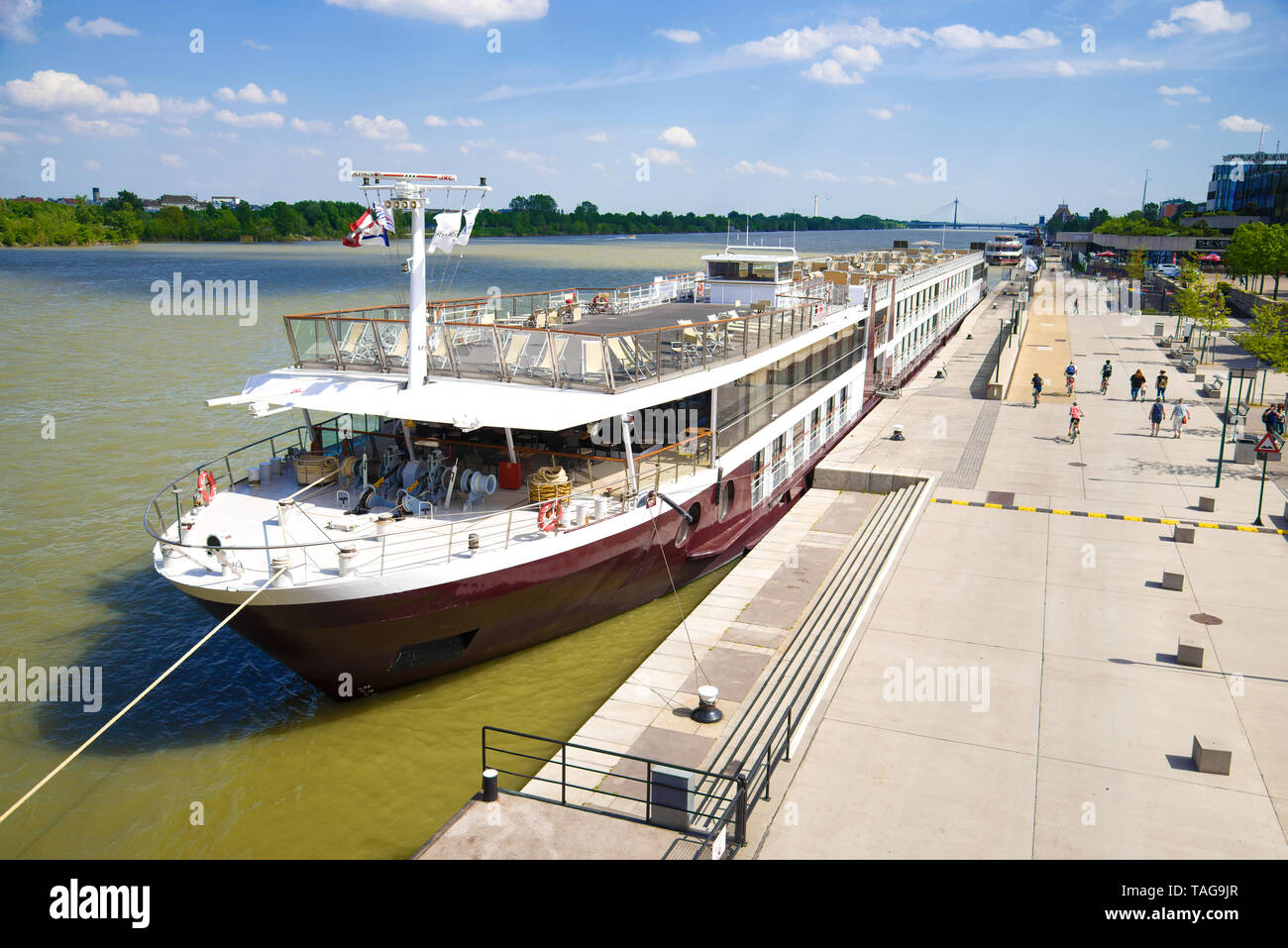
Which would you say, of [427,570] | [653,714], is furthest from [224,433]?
[653,714]

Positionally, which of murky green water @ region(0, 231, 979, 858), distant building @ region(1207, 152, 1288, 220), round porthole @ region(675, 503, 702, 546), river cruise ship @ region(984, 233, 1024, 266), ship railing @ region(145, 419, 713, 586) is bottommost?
murky green water @ region(0, 231, 979, 858)

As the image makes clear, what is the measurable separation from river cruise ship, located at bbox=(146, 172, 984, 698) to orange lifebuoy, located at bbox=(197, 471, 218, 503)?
39 mm

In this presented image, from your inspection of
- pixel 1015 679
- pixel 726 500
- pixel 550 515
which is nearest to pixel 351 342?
pixel 550 515

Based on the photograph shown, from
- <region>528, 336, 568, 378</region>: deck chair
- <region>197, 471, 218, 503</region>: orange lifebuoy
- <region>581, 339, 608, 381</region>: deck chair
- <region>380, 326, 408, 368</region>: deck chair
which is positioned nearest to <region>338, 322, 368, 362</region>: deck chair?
<region>380, 326, 408, 368</region>: deck chair

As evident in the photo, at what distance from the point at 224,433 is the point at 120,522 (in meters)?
9.35

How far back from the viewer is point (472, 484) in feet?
49.4

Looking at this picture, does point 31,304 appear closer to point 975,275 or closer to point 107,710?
point 107,710

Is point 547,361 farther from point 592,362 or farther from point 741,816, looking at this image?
point 741,816

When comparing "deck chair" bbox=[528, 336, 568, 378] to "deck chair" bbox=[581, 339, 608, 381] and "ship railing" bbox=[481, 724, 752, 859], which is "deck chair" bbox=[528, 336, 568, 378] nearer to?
"deck chair" bbox=[581, 339, 608, 381]

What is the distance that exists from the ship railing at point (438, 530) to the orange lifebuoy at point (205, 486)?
0.13 m

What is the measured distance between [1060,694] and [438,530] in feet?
31.8

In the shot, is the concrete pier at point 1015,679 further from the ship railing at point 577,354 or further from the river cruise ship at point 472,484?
the ship railing at point 577,354

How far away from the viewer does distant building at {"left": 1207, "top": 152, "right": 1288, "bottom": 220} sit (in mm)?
103875

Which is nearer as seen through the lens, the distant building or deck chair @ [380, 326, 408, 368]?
deck chair @ [380, 326, 408, 368]
